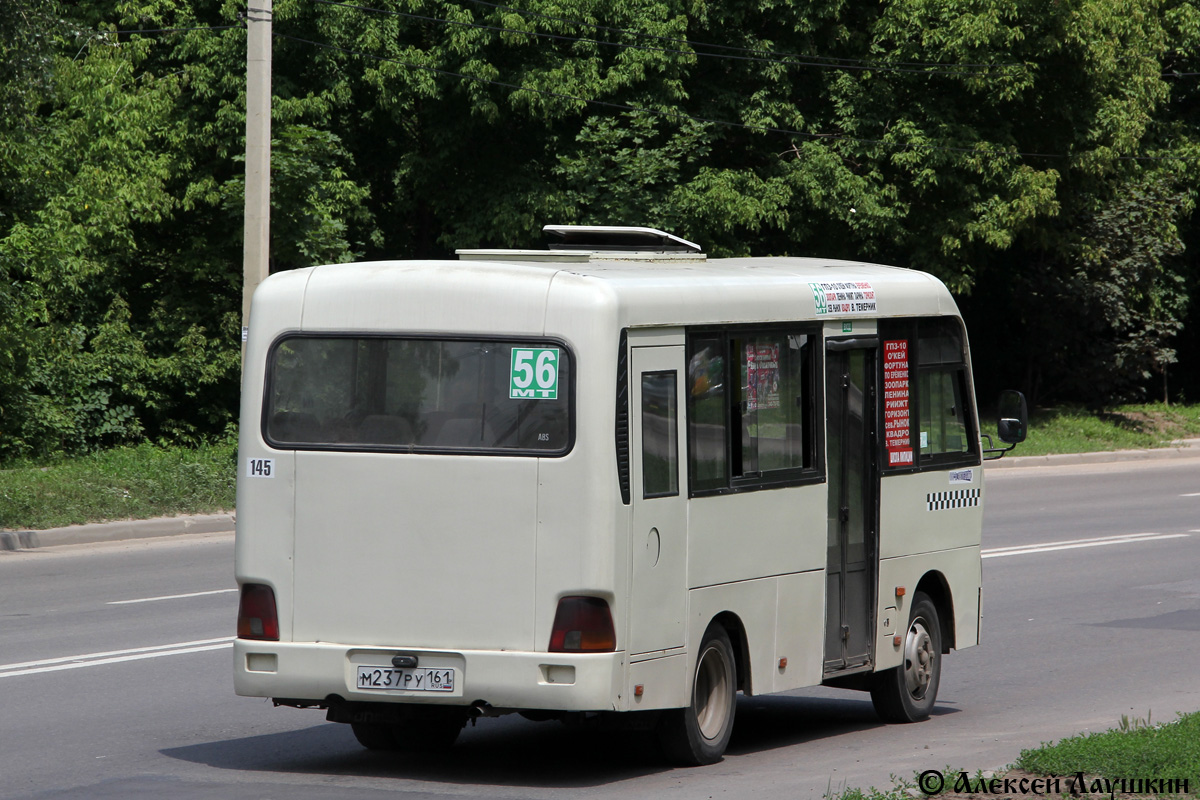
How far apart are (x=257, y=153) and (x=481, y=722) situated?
36.9 feet

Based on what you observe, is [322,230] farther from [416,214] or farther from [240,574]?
[240,574]

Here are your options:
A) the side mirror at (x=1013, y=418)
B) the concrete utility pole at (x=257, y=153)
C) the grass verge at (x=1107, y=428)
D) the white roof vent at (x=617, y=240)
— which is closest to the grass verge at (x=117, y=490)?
the concrete utility pole at (x=257, y=153)

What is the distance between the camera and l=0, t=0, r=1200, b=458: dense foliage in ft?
86.5

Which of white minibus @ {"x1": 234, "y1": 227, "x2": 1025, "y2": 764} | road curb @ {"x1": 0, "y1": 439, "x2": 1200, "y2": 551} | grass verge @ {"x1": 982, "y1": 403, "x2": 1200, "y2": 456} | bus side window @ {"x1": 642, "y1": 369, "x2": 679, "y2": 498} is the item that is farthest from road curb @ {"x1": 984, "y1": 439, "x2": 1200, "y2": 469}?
bus side window @ {"x1": 642, "y1": 369, "x2": 679, "y2": 498}

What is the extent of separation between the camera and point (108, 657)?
1073 cm

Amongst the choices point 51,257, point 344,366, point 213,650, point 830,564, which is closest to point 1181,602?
point 830,564

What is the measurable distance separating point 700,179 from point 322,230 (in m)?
7.40

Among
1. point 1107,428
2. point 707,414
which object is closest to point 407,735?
point 707,414

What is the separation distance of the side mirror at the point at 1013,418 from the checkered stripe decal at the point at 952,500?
1.29ft

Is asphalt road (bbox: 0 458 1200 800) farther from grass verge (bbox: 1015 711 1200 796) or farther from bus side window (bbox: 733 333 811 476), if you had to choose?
bus side window (bbox: 733 333 811 476)

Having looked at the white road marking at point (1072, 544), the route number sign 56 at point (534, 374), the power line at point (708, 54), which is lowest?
the white road marking at point (1072, 544)

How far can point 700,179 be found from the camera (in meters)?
29.2

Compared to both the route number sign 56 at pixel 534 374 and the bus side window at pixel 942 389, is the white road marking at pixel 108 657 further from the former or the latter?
the bus side window at pixel 942 389

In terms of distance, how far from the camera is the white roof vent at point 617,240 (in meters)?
9.30
